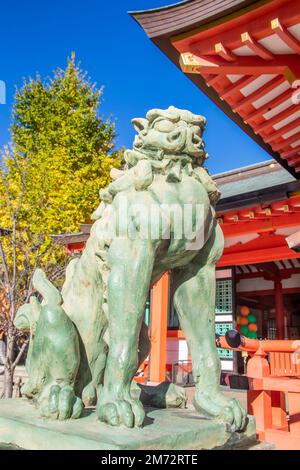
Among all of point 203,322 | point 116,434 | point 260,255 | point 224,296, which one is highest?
point 260,255

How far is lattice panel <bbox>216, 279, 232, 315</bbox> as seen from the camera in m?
8.80

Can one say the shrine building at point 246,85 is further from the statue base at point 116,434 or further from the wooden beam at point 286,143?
the statue base at point 116,434

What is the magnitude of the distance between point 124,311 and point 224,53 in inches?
121

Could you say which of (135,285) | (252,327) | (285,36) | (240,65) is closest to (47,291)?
(135,285)

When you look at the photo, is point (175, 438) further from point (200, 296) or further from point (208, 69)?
point (208, 69)

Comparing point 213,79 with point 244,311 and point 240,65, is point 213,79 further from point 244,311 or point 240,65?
point 244,311

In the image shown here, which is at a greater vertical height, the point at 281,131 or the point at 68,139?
the point at 68,139

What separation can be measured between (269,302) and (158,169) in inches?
376

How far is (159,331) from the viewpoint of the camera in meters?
6.45

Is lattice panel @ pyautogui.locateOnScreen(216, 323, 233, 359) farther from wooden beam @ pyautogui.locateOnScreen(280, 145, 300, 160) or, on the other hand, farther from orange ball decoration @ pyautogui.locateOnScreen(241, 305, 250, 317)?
wooden beam @ pyautogui.locateOnScreen(280, 145, 300, 160)

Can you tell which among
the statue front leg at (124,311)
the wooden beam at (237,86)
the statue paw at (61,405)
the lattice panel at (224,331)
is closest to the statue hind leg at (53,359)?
the statue paw at (61,405)

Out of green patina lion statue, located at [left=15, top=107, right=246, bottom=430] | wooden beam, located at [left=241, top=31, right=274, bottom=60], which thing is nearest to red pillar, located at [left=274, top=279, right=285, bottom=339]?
wooden beam, located at [left=241, top=31, right=274, bottom=60]

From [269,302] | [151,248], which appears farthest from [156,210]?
[269,302]

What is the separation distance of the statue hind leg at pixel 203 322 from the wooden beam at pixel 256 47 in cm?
244
